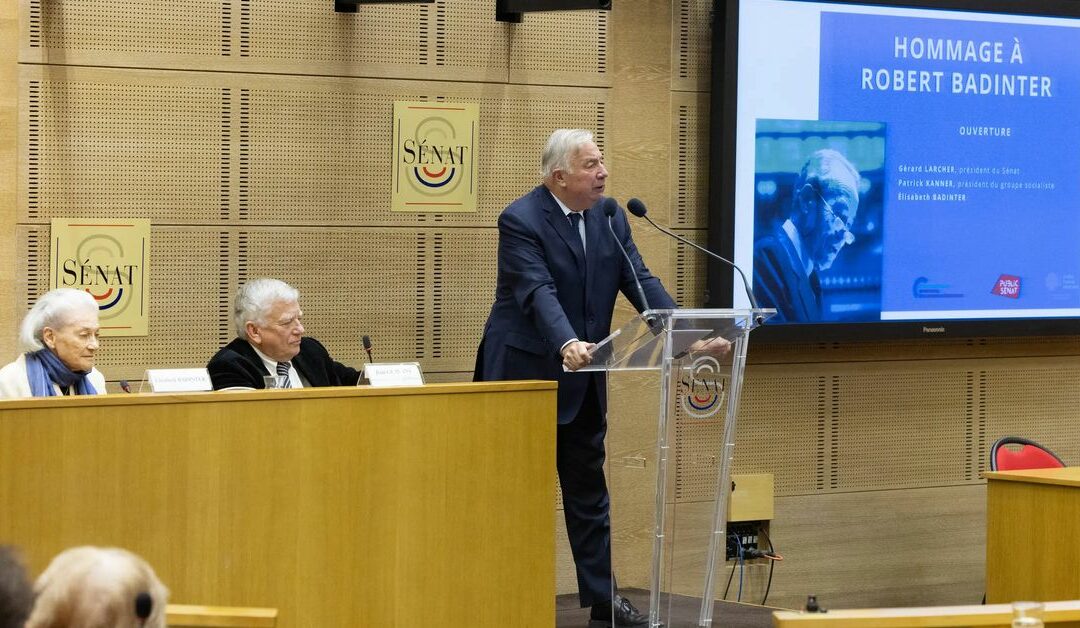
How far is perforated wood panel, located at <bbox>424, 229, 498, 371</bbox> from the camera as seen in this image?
19.5 feet

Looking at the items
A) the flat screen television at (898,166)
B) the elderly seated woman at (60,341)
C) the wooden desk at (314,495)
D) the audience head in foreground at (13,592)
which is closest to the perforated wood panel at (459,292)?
the flat screen television at (898,166)

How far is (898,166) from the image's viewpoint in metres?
6.54

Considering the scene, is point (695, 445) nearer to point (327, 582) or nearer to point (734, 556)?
point (327, 582)

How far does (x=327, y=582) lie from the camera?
4043mm

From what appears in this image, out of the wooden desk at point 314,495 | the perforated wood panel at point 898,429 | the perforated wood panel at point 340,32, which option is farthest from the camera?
the perforated wood panel at point 898,429

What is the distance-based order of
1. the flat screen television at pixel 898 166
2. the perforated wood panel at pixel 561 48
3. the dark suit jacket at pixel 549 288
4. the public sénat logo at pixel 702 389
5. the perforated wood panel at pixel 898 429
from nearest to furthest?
the public sénat logo at pixel 702 389 < the dark suit jacket at pixel 549 288 < the perforated wood panel at pixel 561 48 < the flat screen television at pixel 898 166 < the perforated wood panel at pixel 898 429

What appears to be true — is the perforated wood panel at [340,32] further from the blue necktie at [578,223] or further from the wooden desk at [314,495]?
the wooden desk at [314,495]

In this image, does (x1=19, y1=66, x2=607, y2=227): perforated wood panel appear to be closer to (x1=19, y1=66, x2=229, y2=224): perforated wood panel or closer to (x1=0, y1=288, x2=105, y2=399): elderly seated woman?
(x1=19, y1=66, x2=229, y2=224): perforated wood panel

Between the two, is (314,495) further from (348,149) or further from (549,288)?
(348,149)

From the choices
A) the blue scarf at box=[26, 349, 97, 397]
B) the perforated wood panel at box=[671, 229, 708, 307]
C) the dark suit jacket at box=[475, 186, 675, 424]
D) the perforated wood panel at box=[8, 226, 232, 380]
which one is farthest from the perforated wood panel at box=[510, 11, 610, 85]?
the blue scarf at box=[26, 349, 97, 397]

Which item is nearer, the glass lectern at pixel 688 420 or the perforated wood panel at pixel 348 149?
the glass lectern at pixel 688 420

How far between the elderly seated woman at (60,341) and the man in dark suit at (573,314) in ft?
4.52

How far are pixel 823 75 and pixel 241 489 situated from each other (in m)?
3.57

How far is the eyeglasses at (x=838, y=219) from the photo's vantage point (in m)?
6.40
